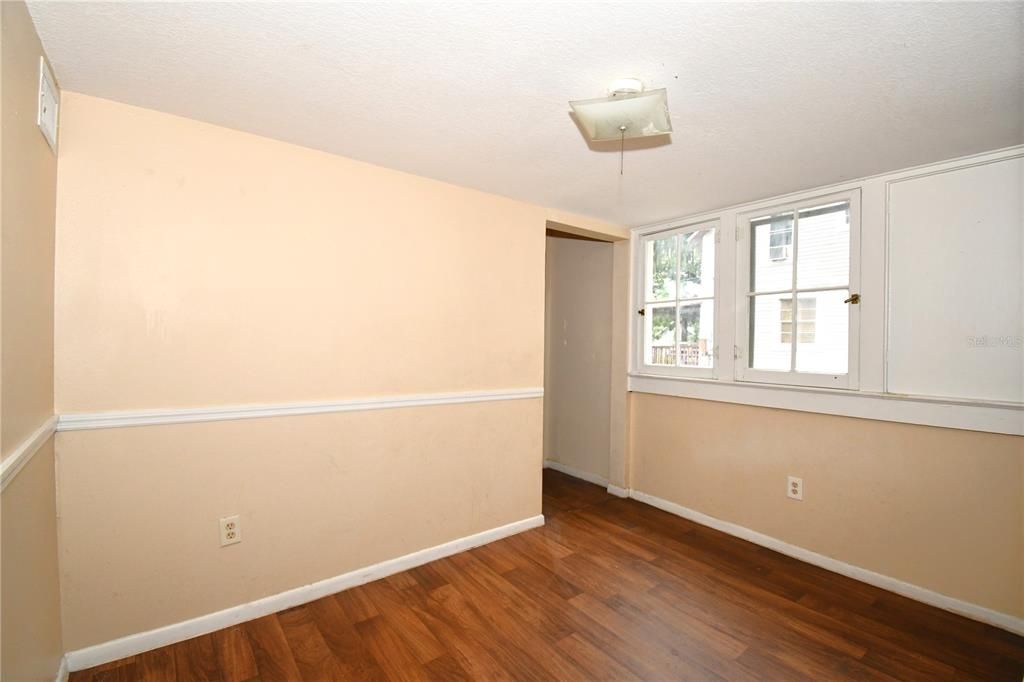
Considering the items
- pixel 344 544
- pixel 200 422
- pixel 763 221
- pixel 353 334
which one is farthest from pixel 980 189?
pixel 200 422

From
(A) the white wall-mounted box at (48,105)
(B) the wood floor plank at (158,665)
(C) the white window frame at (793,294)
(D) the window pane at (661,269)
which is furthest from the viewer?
(D) the window pane at (661,269)

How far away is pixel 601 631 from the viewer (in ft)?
6.45

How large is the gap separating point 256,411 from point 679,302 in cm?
281

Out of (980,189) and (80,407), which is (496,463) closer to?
(80,407)

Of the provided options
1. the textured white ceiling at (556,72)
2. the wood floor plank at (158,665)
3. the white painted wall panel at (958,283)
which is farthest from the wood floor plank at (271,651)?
the white painted wall panel at (958,283)

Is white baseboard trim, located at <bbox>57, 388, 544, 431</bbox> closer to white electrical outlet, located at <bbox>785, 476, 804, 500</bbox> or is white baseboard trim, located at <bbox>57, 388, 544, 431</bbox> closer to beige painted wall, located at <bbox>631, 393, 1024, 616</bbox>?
beige painted wall, located at <bbox>631, 393, 1024, 616</bbox>

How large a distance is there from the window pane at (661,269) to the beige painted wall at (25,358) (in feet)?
11.1

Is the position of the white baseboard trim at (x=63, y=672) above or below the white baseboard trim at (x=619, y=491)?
above

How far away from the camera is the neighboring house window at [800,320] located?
2.64 m

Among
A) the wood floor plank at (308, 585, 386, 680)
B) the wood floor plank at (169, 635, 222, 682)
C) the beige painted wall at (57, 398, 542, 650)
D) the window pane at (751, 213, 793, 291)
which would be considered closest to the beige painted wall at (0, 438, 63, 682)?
the beige painted wall at (57, 398, 542, 650)

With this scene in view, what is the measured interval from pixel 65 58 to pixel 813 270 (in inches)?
137

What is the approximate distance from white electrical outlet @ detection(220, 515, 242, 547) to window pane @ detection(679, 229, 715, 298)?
3.05 m

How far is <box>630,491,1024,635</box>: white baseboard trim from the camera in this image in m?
2.03

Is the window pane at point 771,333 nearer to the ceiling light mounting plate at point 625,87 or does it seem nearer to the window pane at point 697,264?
the window pane at point 697,264
